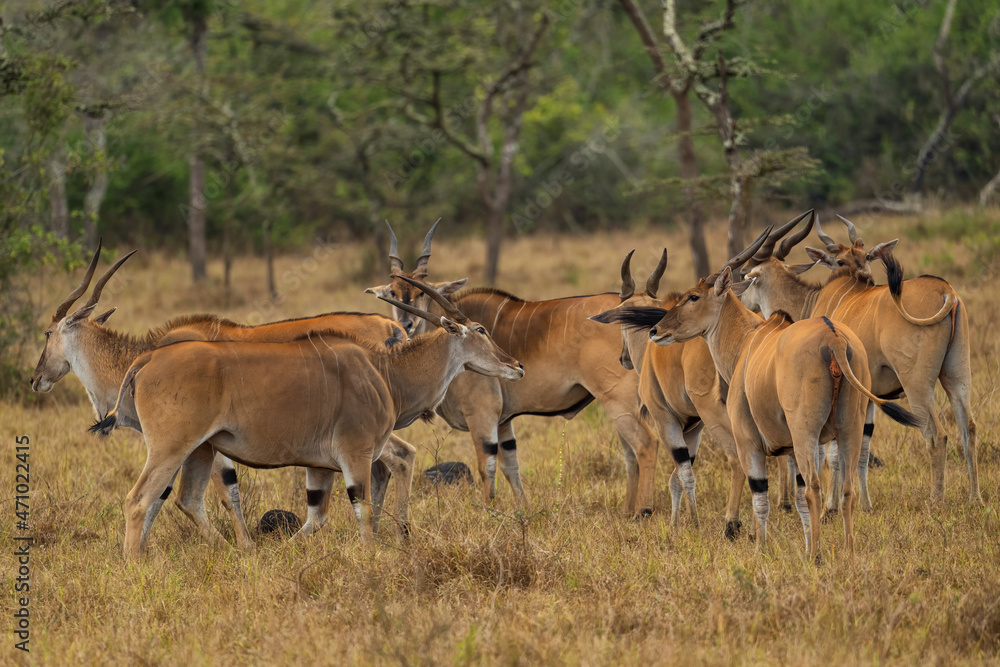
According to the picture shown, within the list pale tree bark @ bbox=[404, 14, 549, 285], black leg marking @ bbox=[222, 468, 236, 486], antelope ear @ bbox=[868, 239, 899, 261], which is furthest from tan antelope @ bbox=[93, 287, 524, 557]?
pale tree bark @ bbox=[404, 14, 549, 285]

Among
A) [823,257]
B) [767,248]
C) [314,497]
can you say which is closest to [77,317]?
[314,497]

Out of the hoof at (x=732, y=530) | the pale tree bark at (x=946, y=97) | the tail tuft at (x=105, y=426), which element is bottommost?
the hoof at (x=732, y=530)

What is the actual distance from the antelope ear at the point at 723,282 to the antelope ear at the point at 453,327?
152 centimetres

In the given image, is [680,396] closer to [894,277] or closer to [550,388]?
[550,388]

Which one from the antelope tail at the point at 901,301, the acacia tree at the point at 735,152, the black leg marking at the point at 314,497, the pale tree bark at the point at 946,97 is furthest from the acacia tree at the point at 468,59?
the black leg marking at the point at 314,497

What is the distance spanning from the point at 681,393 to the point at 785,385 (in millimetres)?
1529

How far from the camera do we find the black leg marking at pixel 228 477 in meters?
6.39

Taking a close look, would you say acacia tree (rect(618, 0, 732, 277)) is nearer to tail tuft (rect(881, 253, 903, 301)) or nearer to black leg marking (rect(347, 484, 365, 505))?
tail tuft (rect(881, 253, 903, 301))

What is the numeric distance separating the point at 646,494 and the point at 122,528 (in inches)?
133

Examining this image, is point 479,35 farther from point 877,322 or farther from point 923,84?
point 877,322

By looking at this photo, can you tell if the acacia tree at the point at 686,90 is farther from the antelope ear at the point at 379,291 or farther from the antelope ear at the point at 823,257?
the antelope ear at the point at 379,291

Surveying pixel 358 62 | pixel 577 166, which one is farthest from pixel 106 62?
pixel 577 166

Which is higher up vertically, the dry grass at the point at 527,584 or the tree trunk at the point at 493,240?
the tree trunk at the point at 493,240

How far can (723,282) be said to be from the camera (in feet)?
19.4
